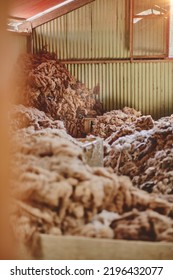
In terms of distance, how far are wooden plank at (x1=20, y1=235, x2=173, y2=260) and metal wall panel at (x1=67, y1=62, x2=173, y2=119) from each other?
9.87m

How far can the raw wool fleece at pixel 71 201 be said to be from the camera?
14.1ft

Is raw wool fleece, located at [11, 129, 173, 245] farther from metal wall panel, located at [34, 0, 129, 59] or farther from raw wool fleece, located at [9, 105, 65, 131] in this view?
metal wall panel, located at [34, 0, 129, 59]

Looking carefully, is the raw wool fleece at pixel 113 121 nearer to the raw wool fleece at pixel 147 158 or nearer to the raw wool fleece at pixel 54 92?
the raw wool fleece at pixel 54 92

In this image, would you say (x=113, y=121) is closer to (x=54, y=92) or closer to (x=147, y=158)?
(x=54, y=92)

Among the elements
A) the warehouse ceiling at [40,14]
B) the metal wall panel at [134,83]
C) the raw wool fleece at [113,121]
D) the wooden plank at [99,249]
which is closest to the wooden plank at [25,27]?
the warehouse ceiling at [40,14]

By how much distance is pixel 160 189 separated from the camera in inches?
265

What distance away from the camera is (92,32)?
536 inches

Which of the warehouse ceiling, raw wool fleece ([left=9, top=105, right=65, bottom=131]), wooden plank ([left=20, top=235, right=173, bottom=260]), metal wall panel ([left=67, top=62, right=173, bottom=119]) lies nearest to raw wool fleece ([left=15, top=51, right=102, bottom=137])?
metal wall panel ([left=67, top=62, right=173, bottom=119])

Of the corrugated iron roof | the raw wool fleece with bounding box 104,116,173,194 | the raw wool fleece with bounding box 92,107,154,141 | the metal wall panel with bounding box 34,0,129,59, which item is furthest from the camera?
the metal wall panel with bounding box 34,0,129,59

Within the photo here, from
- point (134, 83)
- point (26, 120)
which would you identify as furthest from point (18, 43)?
point (134, 83)

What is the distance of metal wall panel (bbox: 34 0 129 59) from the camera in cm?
1357

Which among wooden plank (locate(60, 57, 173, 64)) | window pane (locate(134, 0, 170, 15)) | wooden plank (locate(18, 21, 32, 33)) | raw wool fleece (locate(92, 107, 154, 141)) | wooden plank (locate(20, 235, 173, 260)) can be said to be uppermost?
window pane (locate(134, 0, 170, 15))

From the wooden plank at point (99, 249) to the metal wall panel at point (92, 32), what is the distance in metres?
10.4
